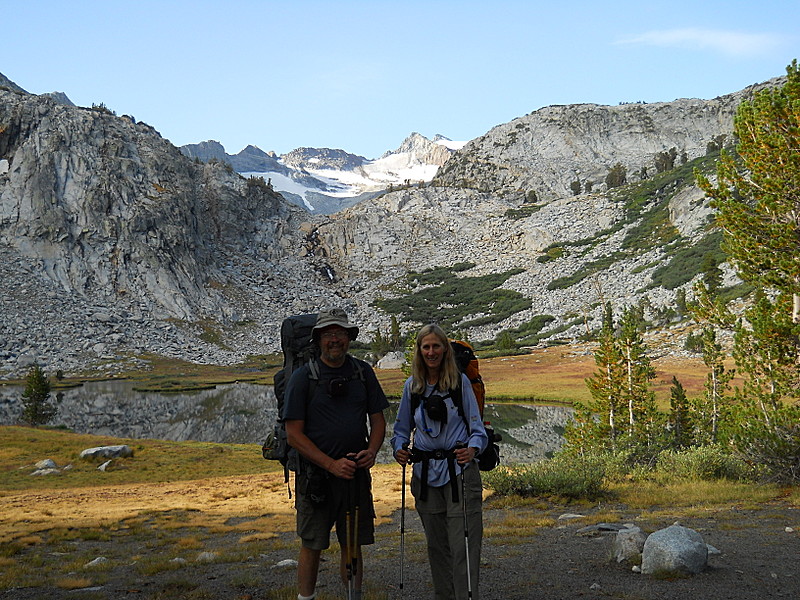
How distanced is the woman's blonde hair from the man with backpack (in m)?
0.42

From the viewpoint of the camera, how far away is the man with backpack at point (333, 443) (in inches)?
219

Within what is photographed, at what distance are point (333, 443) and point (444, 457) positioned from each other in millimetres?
1019

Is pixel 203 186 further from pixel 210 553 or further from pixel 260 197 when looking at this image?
pixel 210 553

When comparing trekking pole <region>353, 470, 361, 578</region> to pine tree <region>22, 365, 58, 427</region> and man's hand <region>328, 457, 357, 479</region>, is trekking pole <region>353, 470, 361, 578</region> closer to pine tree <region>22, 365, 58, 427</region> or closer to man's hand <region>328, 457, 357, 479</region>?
man's hand <region>328, 457, 357, 479</region>

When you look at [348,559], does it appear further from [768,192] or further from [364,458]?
[768,192]

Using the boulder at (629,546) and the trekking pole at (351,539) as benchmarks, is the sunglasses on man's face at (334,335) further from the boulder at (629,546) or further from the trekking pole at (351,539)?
the boulder at (629,546)

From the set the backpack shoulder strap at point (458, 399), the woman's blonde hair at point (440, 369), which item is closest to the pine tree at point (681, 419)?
the backpack shoulder strap at point (458, 399)

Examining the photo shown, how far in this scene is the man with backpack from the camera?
557 cm

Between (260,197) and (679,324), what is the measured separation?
13363 cm

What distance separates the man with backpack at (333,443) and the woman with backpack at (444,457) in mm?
372

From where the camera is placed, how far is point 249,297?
494 feet

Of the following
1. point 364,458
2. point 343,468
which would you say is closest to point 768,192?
point 364,458

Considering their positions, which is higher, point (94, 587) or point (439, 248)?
point (439, 248)

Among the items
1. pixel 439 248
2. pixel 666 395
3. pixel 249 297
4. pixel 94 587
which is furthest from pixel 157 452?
pixel 439 248
